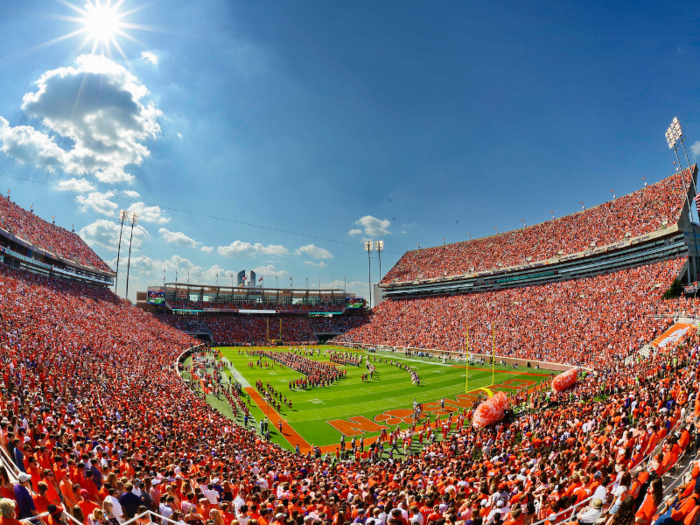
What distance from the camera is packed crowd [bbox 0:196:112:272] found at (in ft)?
138

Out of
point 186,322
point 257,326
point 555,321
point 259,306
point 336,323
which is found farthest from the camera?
point 336,323

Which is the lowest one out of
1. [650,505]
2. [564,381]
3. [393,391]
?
[393,391]

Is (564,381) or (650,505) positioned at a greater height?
(650,505)

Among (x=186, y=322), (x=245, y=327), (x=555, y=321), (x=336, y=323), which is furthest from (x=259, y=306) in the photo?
(x=555, y=321)

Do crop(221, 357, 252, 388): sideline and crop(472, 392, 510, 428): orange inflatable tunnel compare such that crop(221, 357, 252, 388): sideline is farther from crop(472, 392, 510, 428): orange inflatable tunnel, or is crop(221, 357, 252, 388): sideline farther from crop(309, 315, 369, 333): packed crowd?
crop(309, 315, 369, 333): packed crowd

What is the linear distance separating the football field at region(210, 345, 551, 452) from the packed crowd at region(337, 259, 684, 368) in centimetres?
418

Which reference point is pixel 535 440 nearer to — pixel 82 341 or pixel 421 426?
pixel 421 426

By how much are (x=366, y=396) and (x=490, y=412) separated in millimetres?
11956

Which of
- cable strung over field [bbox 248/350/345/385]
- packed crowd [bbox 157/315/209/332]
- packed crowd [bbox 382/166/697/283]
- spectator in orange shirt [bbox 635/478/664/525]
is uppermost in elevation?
packed crowd [bbox 382/166/697/283]

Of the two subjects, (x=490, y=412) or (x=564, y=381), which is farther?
(x=564, y=381)

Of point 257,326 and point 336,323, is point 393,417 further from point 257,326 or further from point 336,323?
point 336,323

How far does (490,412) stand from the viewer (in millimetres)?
18984

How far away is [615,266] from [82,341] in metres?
53.4

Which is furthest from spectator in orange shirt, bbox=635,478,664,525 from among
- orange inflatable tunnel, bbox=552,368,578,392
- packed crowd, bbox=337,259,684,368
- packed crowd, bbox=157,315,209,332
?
packed crowd, bbox=157,315,209,332
